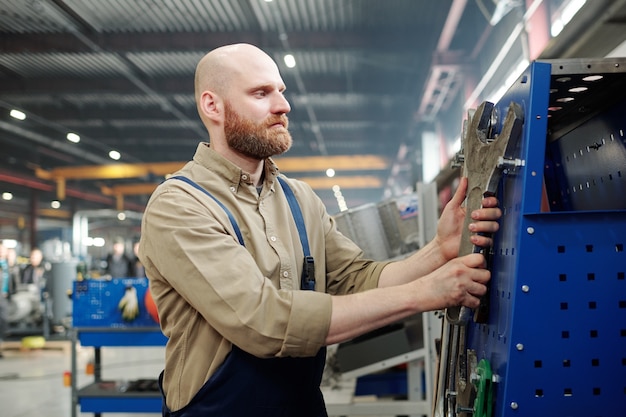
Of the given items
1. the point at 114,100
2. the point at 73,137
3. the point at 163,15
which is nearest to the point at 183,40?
the point at 163,15

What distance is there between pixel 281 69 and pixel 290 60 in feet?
1.06

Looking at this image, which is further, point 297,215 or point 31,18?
point 31,18

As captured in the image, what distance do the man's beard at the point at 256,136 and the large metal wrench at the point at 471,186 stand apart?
437mm

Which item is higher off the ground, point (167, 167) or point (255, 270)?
point (167, 167)

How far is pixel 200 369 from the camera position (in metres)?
1.30

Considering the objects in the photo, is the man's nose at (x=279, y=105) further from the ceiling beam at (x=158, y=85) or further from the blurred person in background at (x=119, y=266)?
the blurred person in background at (x=119, y=266)

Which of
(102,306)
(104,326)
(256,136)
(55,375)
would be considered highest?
(256,136)

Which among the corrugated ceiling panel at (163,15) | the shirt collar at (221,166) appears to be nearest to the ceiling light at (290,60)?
the corrugated ceiling panel at (163,15)

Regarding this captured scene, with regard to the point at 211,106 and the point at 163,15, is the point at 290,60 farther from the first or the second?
the point at 211,106

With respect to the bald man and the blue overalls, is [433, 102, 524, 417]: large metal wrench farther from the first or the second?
the blue overalls

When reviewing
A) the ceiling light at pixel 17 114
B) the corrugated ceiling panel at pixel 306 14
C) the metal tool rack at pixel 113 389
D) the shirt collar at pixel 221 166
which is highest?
the corrugated ceiling panel at pixel 306 14

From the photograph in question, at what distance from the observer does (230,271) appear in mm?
1188

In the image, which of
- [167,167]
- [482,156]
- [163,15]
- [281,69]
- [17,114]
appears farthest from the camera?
[167,167]

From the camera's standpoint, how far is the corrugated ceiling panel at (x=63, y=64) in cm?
740
